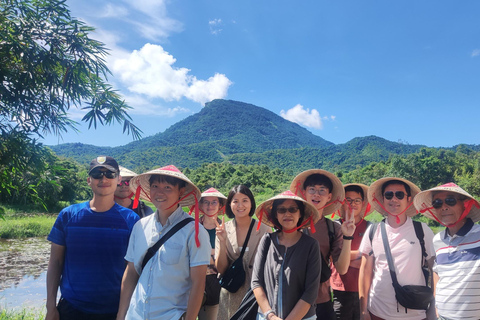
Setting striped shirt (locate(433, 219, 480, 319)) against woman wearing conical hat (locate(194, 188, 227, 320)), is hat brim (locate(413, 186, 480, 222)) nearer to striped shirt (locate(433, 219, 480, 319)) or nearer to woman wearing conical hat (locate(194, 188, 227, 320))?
striped shirt (locate(433, 219, 480, 319))

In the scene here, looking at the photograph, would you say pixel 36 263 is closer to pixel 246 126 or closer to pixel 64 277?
pixel 64 277

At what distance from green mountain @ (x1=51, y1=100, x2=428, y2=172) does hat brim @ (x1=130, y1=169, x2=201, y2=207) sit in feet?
173

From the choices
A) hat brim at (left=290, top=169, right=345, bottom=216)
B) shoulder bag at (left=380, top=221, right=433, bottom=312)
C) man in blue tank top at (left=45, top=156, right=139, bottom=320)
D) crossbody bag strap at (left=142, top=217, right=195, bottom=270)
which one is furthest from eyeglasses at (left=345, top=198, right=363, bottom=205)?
man in blue tank top at (left=45, top=156, right=139, bottom=320)

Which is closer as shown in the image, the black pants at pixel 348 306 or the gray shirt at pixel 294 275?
the gray shirt at pixel 294 275

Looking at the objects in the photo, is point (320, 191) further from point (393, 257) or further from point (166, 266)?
point (166, 266)

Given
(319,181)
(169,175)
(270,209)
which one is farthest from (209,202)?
(169,175)

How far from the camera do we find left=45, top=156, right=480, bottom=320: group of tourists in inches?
78.5

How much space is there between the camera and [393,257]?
2441 mm

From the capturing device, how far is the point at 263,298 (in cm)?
215

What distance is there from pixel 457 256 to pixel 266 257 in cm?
132

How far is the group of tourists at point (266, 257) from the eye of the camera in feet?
6.54

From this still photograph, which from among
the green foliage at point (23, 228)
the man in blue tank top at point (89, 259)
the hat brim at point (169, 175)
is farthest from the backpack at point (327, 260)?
the green foliage at point (23, 228)

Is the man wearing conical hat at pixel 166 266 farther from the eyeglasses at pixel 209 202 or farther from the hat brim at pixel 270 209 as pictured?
the eyeglasses at pixel 209 202

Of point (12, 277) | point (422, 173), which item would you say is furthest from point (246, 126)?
point (12, 277)
